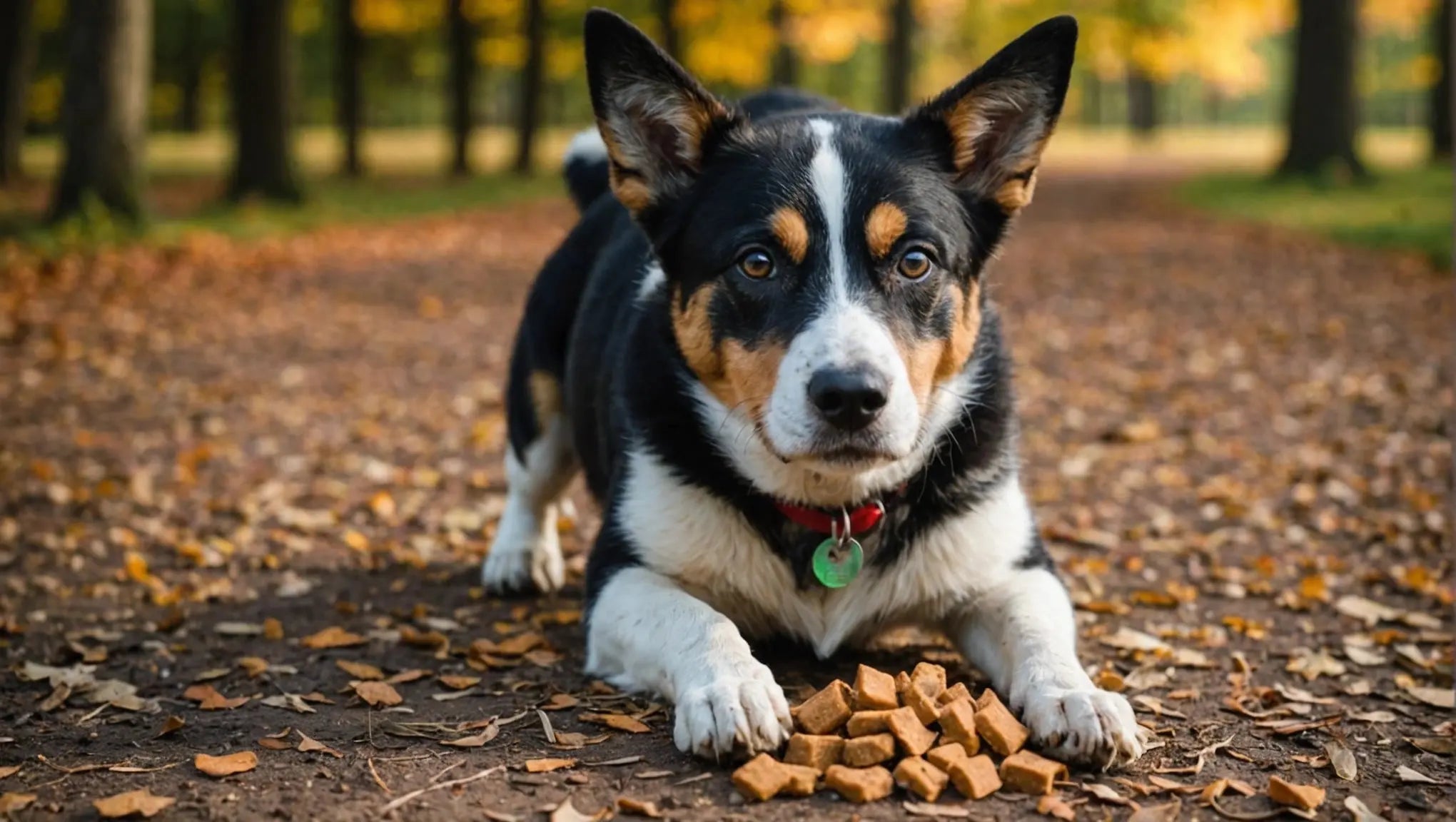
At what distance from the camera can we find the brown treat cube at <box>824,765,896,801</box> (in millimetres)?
3088

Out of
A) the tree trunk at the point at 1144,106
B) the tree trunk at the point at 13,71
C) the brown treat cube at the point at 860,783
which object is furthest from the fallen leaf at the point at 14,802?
the tree trunk at the point at 1144,106

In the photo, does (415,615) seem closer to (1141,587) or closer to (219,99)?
(1141,587)

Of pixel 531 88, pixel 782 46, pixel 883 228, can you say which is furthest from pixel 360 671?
pixel 782 46

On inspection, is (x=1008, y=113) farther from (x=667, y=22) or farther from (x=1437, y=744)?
(x=667, y=22)

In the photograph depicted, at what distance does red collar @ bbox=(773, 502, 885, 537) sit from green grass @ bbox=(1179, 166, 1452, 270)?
10.1 metres

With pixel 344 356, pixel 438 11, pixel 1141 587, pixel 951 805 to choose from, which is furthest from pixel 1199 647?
pixel 438 11

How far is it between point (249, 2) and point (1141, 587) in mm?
14974

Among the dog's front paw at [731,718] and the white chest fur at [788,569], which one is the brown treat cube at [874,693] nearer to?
the dog's front paw at [731,718]

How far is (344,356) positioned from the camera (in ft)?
33.1

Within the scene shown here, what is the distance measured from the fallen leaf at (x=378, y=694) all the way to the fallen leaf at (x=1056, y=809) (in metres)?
1.81

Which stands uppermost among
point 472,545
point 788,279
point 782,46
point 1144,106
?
point 782,46

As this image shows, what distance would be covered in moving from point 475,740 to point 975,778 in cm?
126

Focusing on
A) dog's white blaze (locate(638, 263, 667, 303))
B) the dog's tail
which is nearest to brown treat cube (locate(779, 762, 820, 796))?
dog's white blaze (locate(638, 263, 667, 303))

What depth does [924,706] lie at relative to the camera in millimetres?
3393
